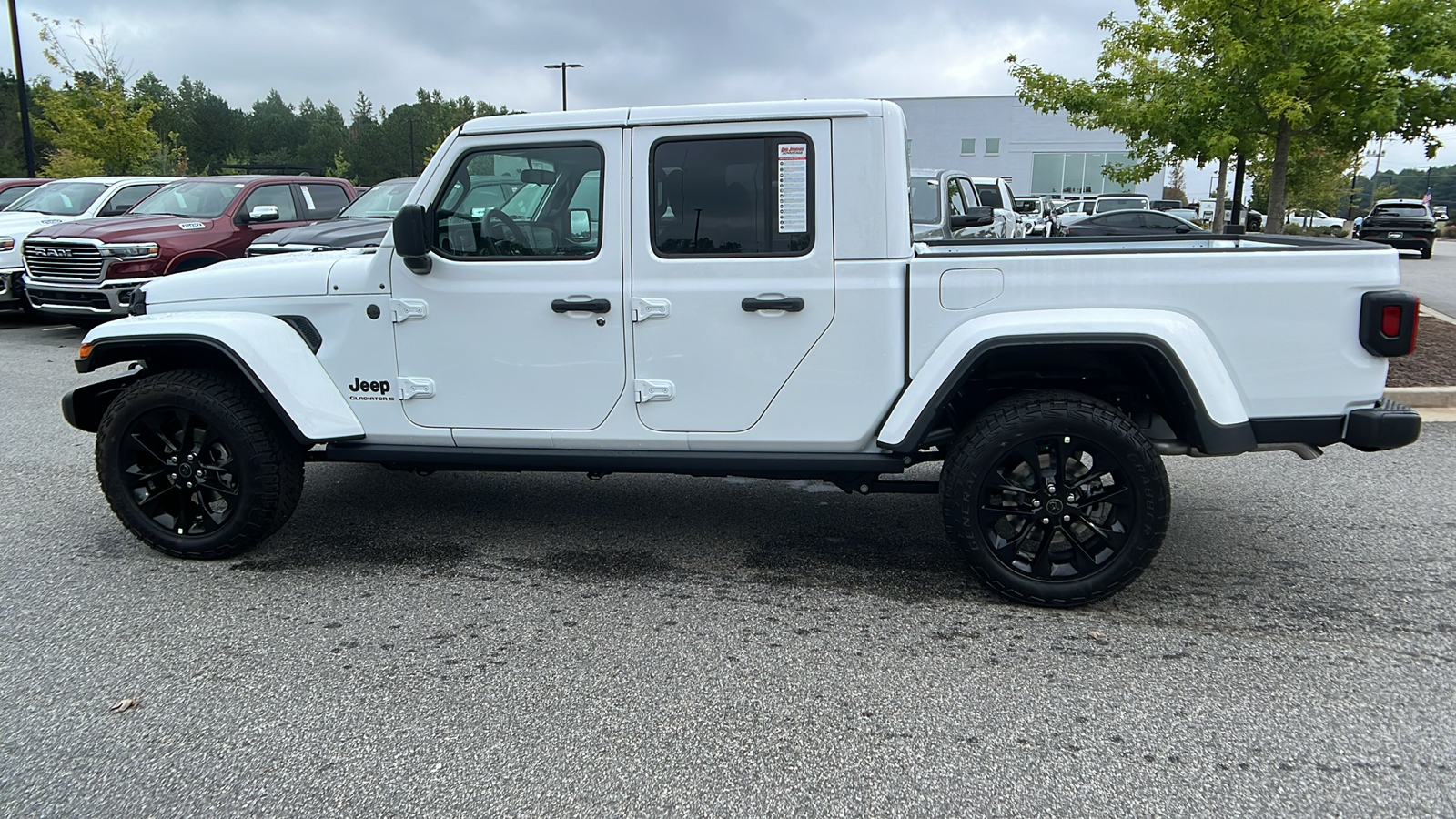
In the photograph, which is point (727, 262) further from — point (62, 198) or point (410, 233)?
point (62, 198)

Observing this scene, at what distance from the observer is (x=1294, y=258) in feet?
11.8

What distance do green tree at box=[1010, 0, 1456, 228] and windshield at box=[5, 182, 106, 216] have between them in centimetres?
1316

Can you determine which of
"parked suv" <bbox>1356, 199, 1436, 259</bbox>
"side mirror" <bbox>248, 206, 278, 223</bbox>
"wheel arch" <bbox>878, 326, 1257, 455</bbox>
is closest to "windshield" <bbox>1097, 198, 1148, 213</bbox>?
"parked suv" <bbox>1356, 199, 1436, 259</bbox>

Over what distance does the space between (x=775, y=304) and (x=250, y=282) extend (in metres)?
2.39

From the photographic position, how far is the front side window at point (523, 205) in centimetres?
412

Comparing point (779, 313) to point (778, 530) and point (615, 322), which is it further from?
point (778, 530)

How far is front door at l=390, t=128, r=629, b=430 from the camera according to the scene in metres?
4.10

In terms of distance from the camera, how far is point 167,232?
1131 cm

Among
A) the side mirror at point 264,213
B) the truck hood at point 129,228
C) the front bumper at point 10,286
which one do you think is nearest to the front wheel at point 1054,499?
the side mirror at point 264,213

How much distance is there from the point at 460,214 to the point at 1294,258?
10.7 ft

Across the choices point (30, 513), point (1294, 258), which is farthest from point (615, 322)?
point (30, 513)

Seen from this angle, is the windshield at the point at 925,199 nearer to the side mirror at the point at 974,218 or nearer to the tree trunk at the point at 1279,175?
the side mirror at the point at 974,218

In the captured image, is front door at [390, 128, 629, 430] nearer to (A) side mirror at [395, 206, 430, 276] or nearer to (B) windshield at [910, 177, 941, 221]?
(A) side mirror at [395, 206, 430, 276]

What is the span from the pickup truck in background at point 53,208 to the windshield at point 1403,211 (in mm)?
30168
